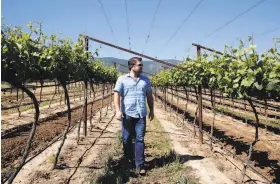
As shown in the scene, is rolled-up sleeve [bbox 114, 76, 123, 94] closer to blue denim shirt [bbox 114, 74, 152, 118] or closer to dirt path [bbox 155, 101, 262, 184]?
blue denim shirt [bbox 114, 74, 152, 118]

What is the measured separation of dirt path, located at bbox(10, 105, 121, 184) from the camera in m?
5.65

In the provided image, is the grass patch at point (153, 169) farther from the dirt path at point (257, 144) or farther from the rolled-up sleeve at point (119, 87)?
the dirt path at point (257, 144)

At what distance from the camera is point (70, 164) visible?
6586 mm

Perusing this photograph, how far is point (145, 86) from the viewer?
5.94 m

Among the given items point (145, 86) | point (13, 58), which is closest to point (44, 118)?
point (145, 86)

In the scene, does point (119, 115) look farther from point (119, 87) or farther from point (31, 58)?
point (31, 58)

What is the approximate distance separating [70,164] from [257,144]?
6044 mm

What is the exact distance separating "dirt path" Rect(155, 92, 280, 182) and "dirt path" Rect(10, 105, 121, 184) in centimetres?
387

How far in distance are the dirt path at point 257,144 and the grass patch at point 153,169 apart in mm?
2053

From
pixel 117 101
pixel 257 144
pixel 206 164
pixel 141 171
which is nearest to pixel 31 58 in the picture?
pixel 117 101

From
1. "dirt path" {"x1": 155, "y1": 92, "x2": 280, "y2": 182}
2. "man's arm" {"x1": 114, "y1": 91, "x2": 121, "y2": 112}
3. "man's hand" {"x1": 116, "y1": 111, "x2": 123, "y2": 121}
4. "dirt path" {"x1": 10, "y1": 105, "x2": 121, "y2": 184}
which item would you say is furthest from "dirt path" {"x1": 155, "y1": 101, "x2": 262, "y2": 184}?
"dirt path" {"x1": 10, "y1": 105, "x2": 121, "y2": 184}

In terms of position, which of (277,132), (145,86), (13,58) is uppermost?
(13,58)

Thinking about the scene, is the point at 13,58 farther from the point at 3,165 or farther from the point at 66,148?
the point at 66,148

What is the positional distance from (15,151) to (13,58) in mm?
4871
